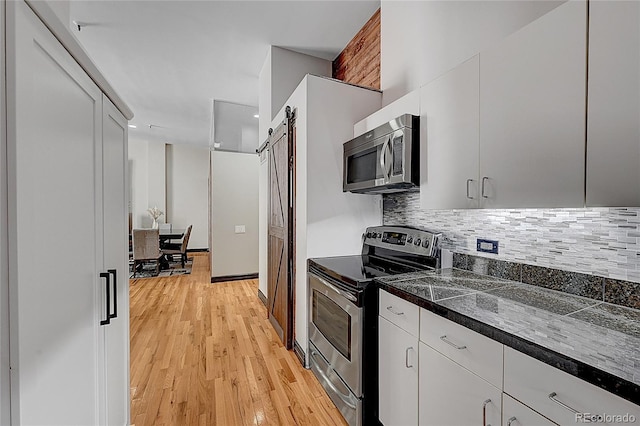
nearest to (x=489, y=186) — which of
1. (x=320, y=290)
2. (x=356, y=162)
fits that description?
(x=356, y=162)

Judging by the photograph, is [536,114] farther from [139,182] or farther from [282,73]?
[139,182]

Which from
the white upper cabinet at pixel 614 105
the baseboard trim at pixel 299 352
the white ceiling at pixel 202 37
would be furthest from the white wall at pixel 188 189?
the white upper cabinet at pixel 614 105

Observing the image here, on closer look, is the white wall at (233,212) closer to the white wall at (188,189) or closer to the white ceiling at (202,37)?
the white ceiling at (202,37)

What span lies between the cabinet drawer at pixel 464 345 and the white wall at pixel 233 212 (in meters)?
4.63

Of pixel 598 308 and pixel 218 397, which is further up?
pixel 598 308

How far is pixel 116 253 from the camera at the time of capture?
1.42 meters

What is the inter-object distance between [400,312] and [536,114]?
3.52ft

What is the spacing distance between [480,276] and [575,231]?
0.53m

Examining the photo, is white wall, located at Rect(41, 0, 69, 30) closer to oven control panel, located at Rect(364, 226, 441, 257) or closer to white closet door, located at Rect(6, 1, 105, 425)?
white closet door, located at Rect(6, 1, 105, 425)

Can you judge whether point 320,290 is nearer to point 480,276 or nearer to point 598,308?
point 480,276

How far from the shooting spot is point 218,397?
6.80ft

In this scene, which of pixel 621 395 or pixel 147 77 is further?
pixel 147 77

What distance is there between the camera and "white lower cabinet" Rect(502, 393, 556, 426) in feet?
2.85

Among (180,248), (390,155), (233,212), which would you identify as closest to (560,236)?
(390,155)
